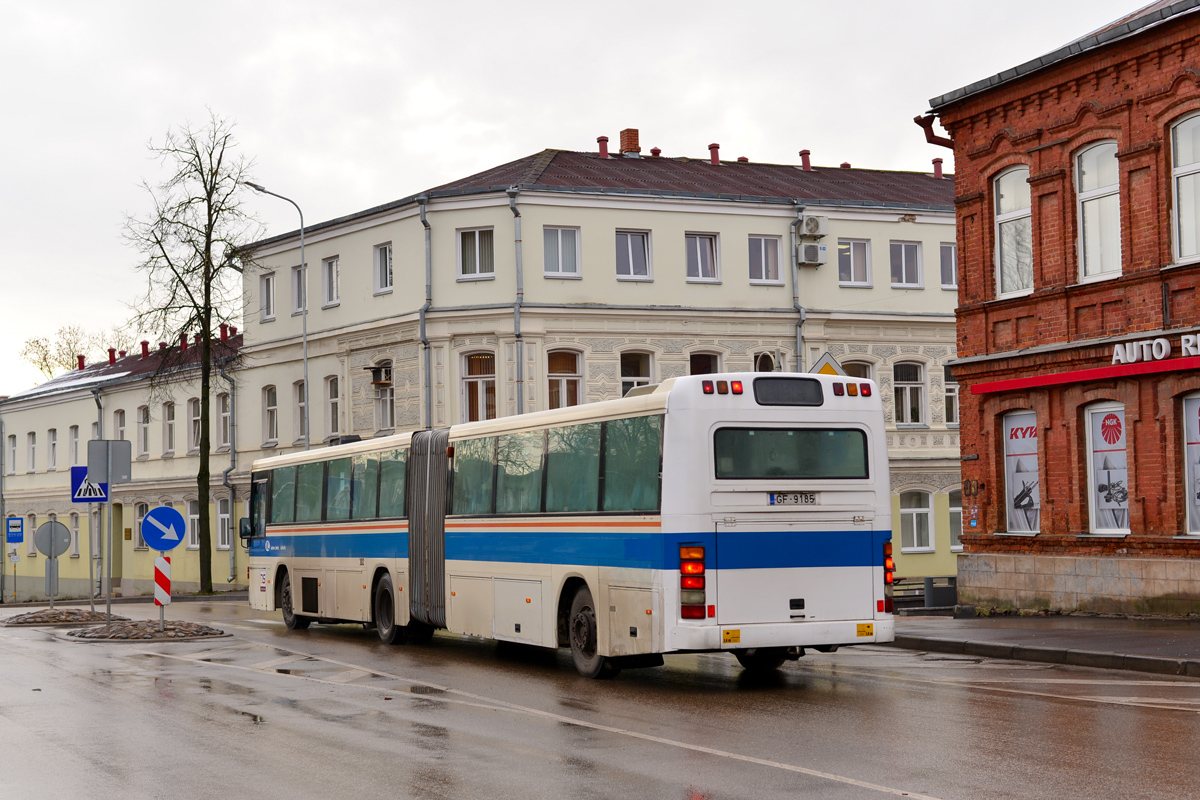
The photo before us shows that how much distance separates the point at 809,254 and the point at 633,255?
5.26 m

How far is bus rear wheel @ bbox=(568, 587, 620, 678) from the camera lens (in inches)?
593

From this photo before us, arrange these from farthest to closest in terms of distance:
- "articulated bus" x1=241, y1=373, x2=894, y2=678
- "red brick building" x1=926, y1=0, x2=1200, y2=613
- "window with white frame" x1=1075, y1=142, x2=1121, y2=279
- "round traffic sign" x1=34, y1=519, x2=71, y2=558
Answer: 1. "round traffic sign" x1=34, y1=519, x2=71, y2=558
2. "window with white frame" x1=1075, y1=142, x2=1121, y2=279
3. "red brick building" x1=926, y1=0, x2=1200, y2=613
4. "articulated bus" x1=241, y1=373, x2=894, y2=678

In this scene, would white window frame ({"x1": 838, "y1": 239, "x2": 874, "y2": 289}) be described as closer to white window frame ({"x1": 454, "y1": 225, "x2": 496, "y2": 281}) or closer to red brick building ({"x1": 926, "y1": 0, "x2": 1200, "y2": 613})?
white window frame ({"x1": 454, "y1": 225, "x2": 496, "y2": 281})

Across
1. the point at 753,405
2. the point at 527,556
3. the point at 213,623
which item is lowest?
the point at 213,623

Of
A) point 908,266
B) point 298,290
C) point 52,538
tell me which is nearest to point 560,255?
point 298,290

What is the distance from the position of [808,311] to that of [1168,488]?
21.6 meters

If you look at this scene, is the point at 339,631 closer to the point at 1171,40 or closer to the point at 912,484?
the point at 1171,40

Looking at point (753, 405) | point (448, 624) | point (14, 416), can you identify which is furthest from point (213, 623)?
point (14, 416)

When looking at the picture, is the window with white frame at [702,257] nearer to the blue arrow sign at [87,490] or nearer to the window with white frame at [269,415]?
the window with white frame at [269,415]

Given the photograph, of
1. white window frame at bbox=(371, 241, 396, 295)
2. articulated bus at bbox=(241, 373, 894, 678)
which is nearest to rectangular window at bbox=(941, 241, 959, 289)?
white window frame at bbox=(371, 241, 396, 295)

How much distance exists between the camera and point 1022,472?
23.7m

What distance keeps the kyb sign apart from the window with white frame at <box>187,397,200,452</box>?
131 feet

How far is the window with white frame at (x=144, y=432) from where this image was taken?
188 feet

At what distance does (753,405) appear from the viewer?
1423cm
